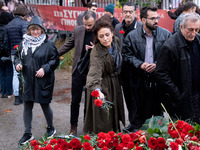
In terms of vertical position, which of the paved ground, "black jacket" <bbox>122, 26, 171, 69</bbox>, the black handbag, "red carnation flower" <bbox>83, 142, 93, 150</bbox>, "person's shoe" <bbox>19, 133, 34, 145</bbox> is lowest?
the paved ground

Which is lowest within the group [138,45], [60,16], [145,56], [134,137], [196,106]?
[196,106]

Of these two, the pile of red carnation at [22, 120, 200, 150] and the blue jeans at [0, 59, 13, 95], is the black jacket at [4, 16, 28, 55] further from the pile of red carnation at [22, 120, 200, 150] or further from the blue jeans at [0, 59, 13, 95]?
the pile of red carnation at [22, 120, 200, 150]

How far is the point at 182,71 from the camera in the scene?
3719 millimetres

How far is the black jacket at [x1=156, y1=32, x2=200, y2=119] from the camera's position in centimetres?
372

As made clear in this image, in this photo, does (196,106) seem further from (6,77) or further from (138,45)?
(6,77)

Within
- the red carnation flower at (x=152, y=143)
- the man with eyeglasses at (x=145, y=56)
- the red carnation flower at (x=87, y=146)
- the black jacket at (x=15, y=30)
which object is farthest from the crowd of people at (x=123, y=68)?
the black jacket at (x=15, y=30)

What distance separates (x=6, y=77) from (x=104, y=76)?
4.16m

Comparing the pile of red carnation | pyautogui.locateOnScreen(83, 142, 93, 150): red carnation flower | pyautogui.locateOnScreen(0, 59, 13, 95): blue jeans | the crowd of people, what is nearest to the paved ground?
pyautogui.locateOnScreen(0, 59, 13, 95): blue jeans

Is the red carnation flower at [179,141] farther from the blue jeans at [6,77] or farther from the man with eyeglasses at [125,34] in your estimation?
the blue jeans at [6,77]

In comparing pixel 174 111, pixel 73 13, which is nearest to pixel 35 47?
pixel 174 111

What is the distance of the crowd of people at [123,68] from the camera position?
377 centimetres

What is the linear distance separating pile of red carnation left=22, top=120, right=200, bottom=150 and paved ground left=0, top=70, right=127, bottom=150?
70.8 inches

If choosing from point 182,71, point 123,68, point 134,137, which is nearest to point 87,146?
point 134,137

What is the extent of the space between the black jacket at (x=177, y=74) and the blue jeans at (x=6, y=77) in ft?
15.6
